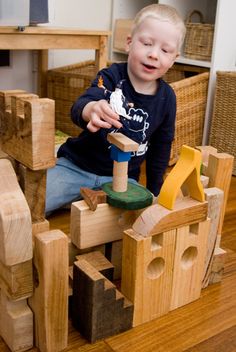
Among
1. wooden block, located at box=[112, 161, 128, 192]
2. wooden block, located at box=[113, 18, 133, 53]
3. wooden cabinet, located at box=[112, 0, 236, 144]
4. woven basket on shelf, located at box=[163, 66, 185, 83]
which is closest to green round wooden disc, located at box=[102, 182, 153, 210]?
wooden block, located at box=[112, 161, 128, 192]

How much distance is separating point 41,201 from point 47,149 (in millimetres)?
91

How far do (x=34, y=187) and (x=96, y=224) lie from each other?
141 millimetres

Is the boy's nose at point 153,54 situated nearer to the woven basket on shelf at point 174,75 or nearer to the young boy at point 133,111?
the young boy at point 133,111

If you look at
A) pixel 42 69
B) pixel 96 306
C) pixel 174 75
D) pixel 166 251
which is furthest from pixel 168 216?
pixel 42 69

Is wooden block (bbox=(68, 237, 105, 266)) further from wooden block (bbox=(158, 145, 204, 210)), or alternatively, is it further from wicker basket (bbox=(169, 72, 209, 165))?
wicker basket (bbox=(169, 72, 209, 165))

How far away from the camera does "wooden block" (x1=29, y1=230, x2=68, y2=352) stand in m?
0.60

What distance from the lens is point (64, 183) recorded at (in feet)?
3.73

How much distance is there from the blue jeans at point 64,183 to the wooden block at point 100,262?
0.36m

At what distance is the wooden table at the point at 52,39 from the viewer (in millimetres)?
1440

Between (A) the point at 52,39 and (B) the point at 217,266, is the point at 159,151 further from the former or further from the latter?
(A) the point at 52,39

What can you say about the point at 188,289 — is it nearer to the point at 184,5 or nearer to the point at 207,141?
the point at 207,141

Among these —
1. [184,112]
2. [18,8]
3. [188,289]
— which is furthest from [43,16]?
[188,289]

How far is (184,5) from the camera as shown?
1.97m

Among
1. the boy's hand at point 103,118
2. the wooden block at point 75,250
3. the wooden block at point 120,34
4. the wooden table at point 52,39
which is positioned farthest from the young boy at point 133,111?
the wooden block at point 120,34
